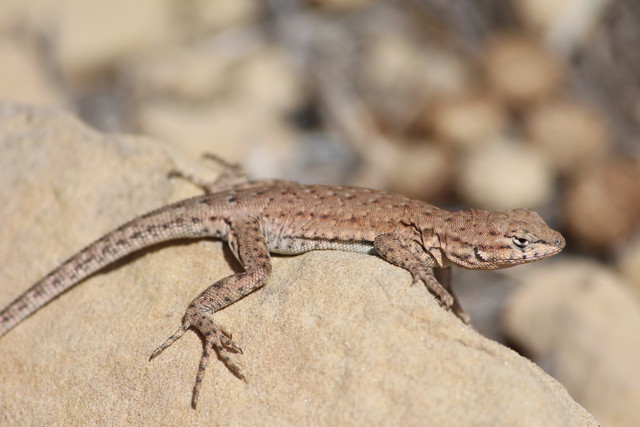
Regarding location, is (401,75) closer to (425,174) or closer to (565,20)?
(425,174)

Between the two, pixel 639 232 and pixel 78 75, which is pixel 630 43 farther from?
pixel 78 75

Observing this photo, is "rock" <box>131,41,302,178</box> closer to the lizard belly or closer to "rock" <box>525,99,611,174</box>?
"rock" <box>525,99,611,174</box>

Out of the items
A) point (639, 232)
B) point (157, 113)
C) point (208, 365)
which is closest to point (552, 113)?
point (639, 232)

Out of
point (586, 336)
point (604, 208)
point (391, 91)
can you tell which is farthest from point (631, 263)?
point (391, 91)

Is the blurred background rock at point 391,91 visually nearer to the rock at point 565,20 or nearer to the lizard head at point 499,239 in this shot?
the rock at point 565,20

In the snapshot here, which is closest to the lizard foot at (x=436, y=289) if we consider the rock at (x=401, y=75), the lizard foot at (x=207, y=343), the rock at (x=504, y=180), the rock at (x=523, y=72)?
the lizard foot at (x=207, y=343)

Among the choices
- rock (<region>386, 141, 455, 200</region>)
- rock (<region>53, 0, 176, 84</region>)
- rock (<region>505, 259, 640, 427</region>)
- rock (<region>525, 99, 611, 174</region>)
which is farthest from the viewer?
rock (<region>53, 0, 176, 84</region>)

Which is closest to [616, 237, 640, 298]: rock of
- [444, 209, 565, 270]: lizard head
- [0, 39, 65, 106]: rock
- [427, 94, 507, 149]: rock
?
[427, 94, 507, 149]: rock
